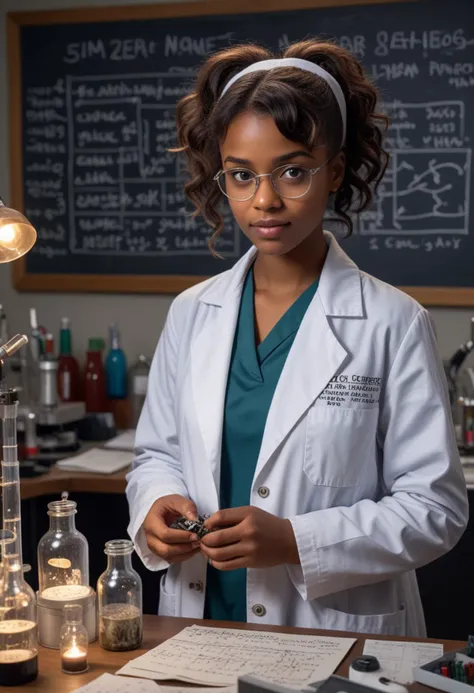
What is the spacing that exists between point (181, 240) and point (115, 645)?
2259 millimetres

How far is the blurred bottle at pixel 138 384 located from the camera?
11.3ft

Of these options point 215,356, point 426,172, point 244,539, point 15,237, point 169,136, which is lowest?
point 244,539

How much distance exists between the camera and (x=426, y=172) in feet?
10.8

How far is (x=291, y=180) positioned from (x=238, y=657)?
2.43ft

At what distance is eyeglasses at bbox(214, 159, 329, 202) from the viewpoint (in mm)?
1594

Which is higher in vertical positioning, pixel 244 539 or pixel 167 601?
pixel 244 539

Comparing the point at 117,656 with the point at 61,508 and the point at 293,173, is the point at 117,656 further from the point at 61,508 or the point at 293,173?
the point at 293,173

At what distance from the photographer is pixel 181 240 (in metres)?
3.55

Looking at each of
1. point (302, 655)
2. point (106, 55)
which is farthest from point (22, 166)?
point (302, 655)

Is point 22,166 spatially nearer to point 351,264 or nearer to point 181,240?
point 181,240

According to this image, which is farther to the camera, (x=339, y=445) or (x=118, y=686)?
(x=339, y=445)

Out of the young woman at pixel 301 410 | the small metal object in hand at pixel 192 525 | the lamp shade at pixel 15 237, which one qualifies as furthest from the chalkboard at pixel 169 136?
the small metal object in hand at pixel 192 525

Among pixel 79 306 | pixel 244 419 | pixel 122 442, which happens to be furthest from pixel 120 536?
pixel 244 419

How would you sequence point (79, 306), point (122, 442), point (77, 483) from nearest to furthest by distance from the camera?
1. point (77, 483)
2. point (122, 442)
3. point (79, 306)
